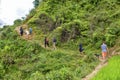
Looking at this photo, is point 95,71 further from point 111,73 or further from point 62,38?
point 62,38

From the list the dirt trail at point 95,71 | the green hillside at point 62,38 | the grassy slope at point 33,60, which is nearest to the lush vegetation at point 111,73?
the dirt trail at point 95,71

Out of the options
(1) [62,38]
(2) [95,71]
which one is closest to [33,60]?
(1) [62,38]

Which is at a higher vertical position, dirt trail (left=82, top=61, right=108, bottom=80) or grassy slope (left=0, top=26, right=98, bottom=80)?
dirt trail (left=82, top=61, right=108, bottom=80)

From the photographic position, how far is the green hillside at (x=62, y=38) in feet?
82.0

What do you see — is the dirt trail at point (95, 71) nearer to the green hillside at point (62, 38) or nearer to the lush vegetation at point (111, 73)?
the green hillside at point (62, 38)

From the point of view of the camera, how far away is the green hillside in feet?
82.0

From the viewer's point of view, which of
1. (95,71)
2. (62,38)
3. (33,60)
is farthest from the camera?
(62,38)

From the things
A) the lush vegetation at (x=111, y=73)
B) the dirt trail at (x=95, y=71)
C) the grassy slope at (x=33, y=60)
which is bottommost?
the grassy slope at (x=33, y=60)

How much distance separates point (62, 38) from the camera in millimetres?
30531

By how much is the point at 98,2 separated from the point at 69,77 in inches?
705

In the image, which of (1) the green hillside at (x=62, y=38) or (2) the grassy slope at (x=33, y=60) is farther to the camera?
(1) the green hillside at (x=62, y=38)

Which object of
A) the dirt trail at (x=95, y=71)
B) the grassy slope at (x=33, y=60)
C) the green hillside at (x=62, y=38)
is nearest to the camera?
the dirt trail at (x=95, y=71)

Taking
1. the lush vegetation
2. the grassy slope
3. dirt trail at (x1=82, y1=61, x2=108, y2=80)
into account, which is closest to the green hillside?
the grassy slope

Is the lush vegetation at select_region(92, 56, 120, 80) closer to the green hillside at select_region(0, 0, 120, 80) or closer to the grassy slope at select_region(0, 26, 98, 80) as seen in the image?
the green hillside at select_region(0, 0, 120, 80)
